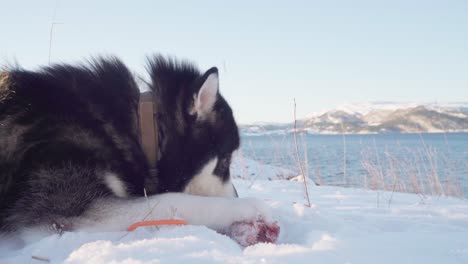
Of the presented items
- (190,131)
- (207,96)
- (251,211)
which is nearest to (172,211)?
(251,211)

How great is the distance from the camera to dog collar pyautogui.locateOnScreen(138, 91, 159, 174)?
2.56 m

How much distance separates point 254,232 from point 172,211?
0.48 m

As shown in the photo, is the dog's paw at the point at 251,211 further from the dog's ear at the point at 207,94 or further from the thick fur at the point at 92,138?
the dog's ear at the point at 207,94

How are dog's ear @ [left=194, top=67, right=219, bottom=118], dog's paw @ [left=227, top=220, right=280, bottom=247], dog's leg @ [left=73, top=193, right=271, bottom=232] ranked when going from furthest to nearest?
1. dog's ear @ [left=194, top=67, right=219, bottom=118]
2. dog's leg @ [left=73, top=193, right=271, bottom=232]
3. dog's paw @ [left=227, top=220, right=280, bottom=247]

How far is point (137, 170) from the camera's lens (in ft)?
8.20

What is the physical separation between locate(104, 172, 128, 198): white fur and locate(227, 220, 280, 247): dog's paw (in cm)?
76

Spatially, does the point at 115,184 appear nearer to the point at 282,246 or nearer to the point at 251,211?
the point at 251,211

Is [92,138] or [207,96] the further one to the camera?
[207,96]

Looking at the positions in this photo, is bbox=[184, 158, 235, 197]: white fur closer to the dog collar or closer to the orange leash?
the dog collar

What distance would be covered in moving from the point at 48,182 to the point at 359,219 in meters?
1.97

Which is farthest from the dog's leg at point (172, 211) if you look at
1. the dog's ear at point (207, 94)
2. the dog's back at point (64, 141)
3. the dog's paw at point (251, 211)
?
the dog's ear at point (207, 94)

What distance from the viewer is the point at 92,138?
7.82ft

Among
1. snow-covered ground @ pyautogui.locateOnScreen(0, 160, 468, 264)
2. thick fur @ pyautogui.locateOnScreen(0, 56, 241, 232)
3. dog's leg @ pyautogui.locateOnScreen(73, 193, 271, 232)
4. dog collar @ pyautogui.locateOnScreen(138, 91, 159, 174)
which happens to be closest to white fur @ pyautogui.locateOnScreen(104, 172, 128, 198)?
thick fur @ pyautogui.locateOnScreen(0, 56, 241, 232)

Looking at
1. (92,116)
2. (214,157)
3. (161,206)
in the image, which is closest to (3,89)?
(92,116)
